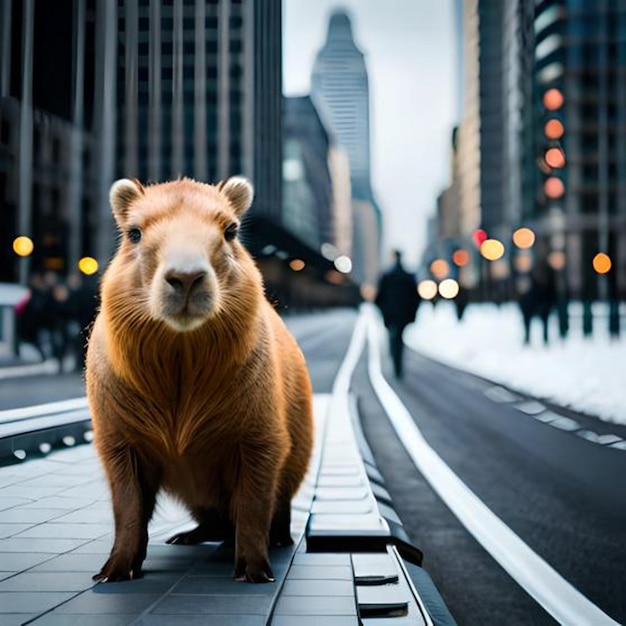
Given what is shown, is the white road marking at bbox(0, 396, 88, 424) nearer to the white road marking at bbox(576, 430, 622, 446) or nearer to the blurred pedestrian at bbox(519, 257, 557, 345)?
the white road marking at bbox(576, 430, 622, 446)

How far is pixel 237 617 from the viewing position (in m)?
2.70

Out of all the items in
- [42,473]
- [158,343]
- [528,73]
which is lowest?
[42,473]

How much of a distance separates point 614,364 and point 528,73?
37.1 ft

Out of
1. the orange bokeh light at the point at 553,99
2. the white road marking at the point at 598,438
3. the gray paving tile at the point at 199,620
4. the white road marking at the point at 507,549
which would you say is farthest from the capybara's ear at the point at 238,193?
the orange bokeh light at the point at 553,99

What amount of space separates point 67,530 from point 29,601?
820mm

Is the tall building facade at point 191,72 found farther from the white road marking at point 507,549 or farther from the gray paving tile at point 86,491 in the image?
the white road marking at point 507,549

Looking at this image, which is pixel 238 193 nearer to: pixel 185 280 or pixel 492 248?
pixel 185 280

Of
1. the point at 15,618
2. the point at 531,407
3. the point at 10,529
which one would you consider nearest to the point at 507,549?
Result: the point at 10,529

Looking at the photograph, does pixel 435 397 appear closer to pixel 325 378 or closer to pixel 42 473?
pixel 325 378

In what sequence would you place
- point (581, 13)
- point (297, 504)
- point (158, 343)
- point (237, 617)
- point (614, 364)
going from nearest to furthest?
1. point (237, 617)
2. point (158, 343)
3. point (297, 504)
4. point (581, 13)
5. point (614, 364)

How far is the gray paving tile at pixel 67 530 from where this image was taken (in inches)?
127

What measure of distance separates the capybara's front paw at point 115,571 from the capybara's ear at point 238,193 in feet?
4.40

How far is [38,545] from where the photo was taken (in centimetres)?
322

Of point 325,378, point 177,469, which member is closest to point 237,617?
point 177,469
